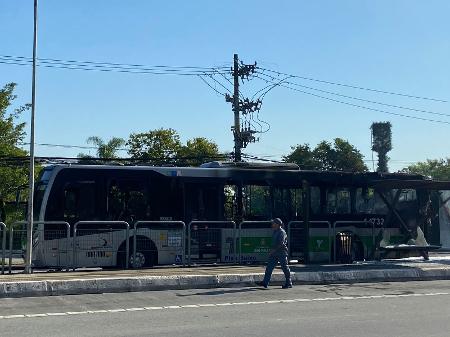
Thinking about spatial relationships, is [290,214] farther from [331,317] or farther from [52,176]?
[331,317]

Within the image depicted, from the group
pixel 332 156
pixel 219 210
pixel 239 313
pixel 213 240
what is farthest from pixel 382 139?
pixel 239 313

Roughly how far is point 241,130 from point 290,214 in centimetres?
1801

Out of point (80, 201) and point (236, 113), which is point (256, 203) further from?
point (236, 113)

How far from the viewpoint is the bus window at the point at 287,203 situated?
21.4 m

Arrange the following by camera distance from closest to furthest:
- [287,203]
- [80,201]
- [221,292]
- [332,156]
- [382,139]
Answer: [221,292] < [80,201] < [287,203] < [332,156] < [382,139]

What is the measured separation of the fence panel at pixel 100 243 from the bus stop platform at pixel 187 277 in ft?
1.25

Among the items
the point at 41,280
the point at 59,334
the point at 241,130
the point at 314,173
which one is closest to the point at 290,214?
the point at 314,173

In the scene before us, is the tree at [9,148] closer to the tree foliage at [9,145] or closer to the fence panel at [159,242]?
the tree foliage at [9,145]

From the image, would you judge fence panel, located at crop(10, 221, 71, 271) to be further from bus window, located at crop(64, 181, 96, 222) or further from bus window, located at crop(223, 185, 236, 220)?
bus window, located at crop(223, 185, 236, 220)

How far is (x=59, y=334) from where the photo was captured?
9422 mm

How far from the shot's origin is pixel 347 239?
21.7 m

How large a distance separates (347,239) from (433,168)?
69.8m

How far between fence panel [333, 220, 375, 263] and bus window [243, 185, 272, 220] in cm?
225

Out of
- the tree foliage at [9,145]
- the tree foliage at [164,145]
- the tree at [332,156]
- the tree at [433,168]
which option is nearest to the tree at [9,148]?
the tree foliage at [9,145]
